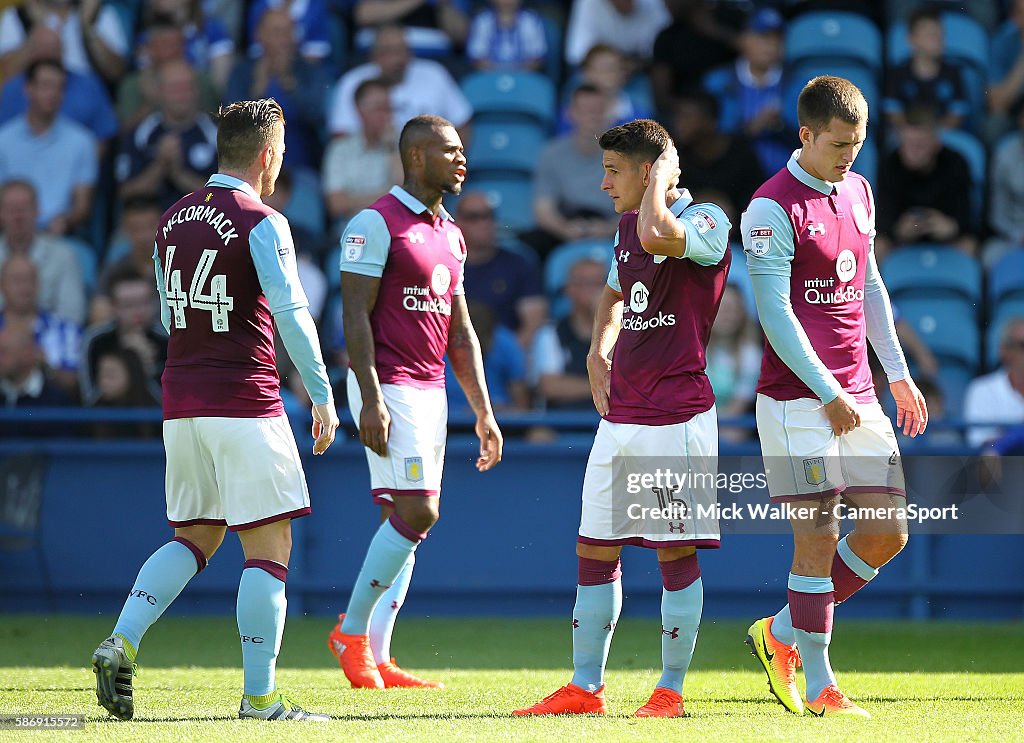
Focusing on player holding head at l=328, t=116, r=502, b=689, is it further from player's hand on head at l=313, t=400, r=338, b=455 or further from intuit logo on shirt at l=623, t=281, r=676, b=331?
intuit logo on shirt at l=623, t=281, r=676, b=331

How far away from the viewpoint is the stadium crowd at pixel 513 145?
10.4m

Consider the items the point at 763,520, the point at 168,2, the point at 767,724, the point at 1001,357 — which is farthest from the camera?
the point at 168,2

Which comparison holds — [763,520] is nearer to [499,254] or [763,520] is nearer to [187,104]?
[499,254]

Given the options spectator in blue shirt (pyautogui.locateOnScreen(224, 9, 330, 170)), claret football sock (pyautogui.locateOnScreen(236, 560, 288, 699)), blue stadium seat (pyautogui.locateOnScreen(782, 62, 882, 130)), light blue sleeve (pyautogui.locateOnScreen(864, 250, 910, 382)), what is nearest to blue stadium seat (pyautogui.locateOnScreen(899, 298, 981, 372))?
blue stadium seat (pyautogui.locateOnScreen(782, 62, 882, 130))

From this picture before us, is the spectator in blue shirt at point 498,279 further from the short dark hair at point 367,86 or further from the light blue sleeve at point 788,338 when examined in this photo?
the light blue sleeve at point 788,338

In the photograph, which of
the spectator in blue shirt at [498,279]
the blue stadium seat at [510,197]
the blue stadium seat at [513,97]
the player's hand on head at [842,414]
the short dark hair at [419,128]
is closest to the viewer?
the player's hand on head at [842,414]

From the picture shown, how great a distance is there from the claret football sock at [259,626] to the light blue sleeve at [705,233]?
192 cm

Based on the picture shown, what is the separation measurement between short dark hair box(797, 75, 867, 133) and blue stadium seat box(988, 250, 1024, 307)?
19.7ft

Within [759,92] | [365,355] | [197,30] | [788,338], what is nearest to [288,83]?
[197,30]

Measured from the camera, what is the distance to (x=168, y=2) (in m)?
12.7

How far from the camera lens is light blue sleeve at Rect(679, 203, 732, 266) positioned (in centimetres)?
520

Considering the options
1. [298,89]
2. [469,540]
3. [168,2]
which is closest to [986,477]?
[469,540]

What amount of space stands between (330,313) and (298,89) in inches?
92.7

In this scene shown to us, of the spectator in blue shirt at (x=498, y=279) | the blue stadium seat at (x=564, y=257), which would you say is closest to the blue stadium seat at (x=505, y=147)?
the blue stadium seat at (x=564, y=257)
